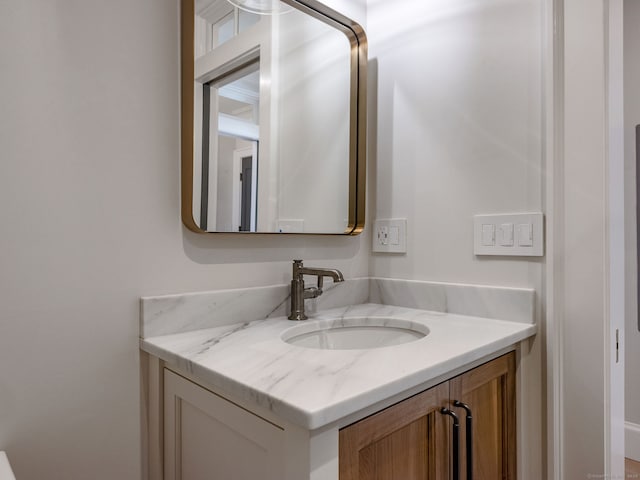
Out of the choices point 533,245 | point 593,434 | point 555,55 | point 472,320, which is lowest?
point 593,434

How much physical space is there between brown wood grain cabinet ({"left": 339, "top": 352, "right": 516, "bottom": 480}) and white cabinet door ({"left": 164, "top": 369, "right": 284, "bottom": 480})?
14cm

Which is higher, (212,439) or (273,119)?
(273,119)

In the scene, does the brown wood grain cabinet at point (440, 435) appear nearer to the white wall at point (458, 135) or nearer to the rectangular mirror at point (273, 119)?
the white wall at point (458, 135)

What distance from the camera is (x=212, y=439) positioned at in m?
0.84

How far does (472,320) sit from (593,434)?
395 mm

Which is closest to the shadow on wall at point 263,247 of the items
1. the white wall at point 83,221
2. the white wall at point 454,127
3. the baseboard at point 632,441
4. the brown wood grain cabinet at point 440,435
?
the white wall at point 83,221

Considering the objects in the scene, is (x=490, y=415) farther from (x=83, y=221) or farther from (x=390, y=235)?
(x=83, y=221)

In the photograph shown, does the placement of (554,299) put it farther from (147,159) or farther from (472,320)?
(147,159)

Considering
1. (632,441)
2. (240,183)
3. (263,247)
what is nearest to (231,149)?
(240,183)

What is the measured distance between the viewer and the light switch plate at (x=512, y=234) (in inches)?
45.4

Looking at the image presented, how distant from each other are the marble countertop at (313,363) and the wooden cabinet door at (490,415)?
0.07 m

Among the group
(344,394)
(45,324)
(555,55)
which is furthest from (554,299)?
(45,324)

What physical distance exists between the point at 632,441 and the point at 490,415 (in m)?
1.63

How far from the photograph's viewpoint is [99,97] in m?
0.94
